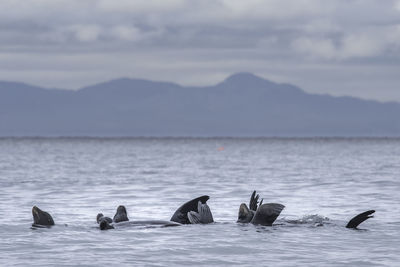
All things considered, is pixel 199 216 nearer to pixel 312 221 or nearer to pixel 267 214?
pixel 267 214

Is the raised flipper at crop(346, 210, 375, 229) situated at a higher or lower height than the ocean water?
higher

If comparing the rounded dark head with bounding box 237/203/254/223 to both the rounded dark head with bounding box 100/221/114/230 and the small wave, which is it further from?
the rounded dark head with bounding box 100/221/114/230

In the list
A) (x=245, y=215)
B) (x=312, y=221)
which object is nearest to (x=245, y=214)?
(x=245, y=215)

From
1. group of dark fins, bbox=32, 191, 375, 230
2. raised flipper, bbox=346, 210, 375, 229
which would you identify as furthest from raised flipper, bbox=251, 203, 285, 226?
raised flipper, bbox=346, 210, 375, 229

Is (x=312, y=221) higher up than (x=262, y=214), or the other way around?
(x=262, y=214)

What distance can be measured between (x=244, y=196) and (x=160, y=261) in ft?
61.7

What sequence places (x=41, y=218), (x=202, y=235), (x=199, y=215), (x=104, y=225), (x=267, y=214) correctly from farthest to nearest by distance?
1. (x=41, y=218)
2. (x=199, y=215)
3. (x=267, y=214)
4. (x=104, y=225)
5. (x=202, y=235)

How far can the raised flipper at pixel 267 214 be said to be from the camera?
795 inches

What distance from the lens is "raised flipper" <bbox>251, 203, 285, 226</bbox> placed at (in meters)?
20.2

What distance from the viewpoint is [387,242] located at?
60.3 ft

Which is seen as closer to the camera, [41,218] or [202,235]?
[202,235]

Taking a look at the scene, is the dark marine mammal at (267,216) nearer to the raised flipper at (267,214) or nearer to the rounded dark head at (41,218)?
the raised flipper at (267,214)

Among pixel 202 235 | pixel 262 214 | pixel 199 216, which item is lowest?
pixel 202 235

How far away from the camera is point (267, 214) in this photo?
67.1 ft
